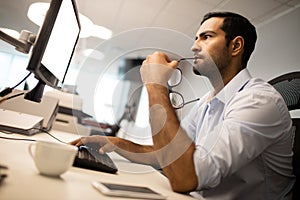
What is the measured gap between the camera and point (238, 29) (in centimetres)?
109

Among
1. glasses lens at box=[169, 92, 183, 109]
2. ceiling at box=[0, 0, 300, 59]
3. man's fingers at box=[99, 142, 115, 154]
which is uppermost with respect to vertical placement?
ceiling at box=[0, 0, 300, 59]

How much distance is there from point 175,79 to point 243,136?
0.30 m

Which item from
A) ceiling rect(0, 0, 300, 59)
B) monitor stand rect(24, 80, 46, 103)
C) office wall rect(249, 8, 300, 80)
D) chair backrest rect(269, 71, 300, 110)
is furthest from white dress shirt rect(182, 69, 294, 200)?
ceiling rect(0, 0, 300, 59)

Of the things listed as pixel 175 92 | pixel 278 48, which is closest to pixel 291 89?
pixel 175 92

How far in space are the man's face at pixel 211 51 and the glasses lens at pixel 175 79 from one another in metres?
0.22

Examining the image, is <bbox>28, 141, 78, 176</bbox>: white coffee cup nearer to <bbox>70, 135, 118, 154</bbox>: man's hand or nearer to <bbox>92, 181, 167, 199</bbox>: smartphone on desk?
<bbox>92, 181, 167, 199</bbox>: smartphone on desk

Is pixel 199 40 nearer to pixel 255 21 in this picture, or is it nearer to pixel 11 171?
pixel 11 171

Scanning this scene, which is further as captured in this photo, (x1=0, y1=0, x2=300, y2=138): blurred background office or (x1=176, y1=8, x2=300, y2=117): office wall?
(x1=176, y1=8, x2=300, y2=117): office wall

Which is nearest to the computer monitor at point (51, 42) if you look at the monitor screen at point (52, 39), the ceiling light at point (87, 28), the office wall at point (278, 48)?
the monitor screen at point (52, 39)

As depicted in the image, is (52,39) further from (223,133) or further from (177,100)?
(223,133)

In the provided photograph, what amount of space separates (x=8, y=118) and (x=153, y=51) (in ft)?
2.12

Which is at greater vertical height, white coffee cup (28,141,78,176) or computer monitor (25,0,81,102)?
computer monitor (25,0,81,102)

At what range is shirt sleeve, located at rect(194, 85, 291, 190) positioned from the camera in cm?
64

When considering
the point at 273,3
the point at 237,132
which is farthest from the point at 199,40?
the point at 273,3
